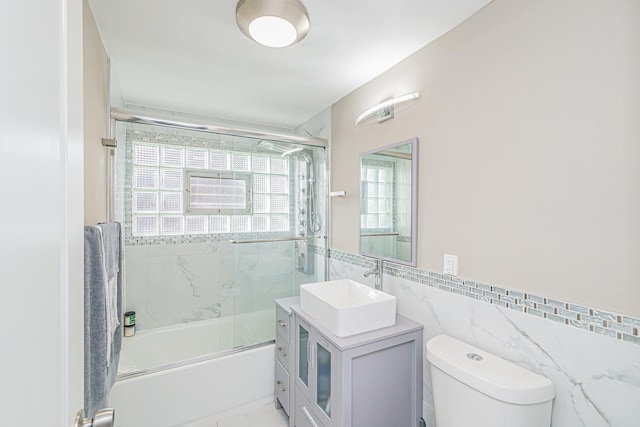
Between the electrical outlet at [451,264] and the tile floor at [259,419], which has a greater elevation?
the electrical outlet at [451,264]

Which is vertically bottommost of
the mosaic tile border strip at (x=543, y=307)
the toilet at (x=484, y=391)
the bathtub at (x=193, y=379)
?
the bathtub at (x=193, y=379)

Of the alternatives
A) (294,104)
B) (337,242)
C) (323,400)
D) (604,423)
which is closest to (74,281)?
(323,400)

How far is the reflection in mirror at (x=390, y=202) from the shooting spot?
1743mm

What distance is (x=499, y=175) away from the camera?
4.24 feet

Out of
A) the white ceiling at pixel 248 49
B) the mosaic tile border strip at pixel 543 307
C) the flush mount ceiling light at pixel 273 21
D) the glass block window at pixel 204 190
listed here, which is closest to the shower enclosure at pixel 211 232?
the glass block window at pixel 204 190

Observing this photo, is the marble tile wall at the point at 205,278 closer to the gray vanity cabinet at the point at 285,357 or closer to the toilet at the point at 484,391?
the gray vanity cabinet at the point at 285,357

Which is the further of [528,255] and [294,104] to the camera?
[294,104]

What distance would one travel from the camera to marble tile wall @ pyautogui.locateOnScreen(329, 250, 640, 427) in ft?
3.10

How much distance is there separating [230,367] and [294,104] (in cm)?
218

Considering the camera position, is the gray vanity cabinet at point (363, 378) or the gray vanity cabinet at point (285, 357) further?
the gray vanity cabinet at point (285, 357)

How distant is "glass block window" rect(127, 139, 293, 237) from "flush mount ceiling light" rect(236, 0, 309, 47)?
1029 mm

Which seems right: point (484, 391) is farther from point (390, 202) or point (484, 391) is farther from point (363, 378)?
point (390, 202)

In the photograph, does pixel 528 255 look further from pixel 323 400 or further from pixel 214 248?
pixel 214 248

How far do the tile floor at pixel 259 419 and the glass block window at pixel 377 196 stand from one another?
1.49 metres
